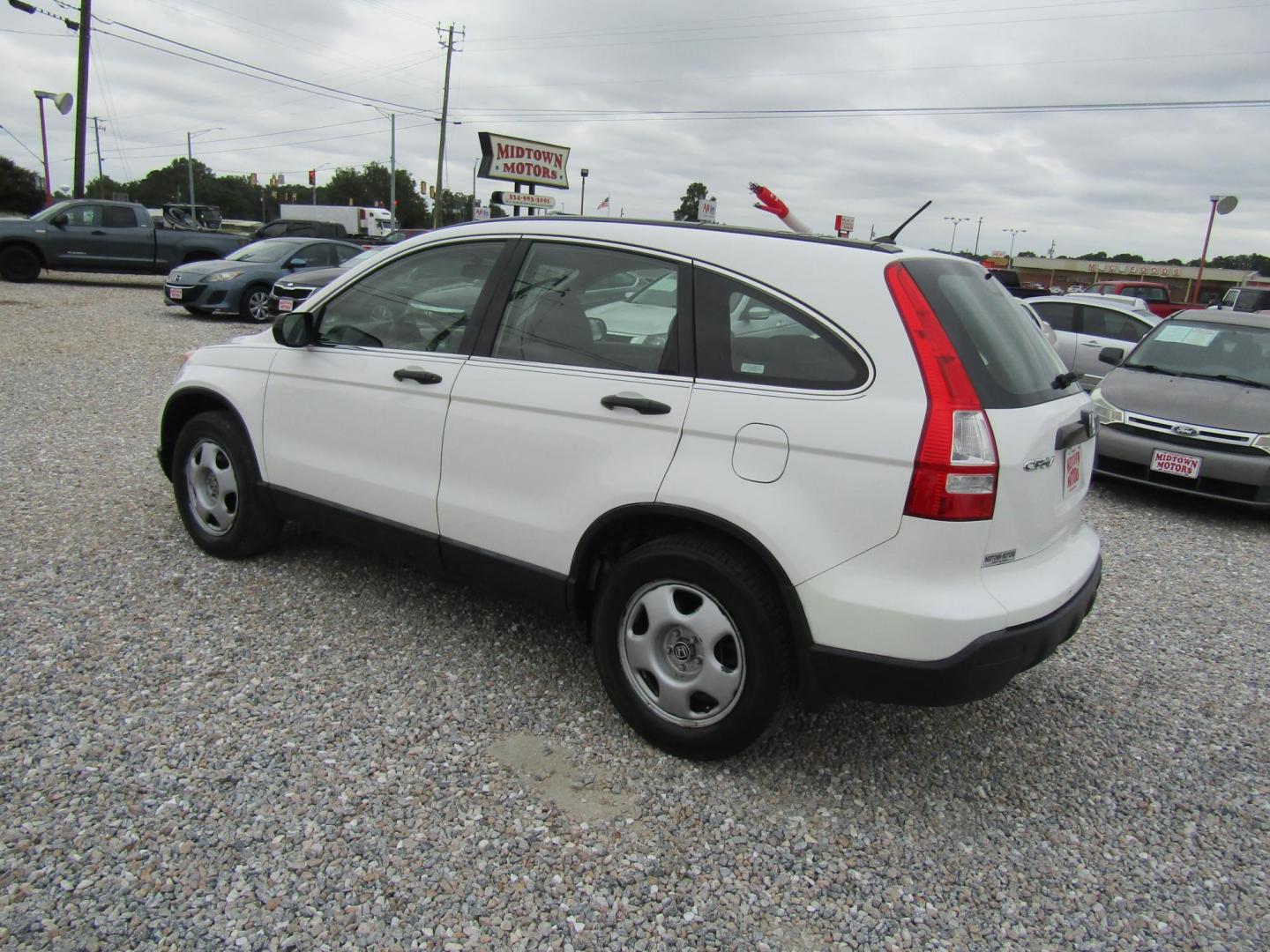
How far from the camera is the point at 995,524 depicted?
7.79 feet

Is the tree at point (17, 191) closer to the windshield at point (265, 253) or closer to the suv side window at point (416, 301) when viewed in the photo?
the windshield at point (265, 253)

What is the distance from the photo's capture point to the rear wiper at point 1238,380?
6.68 metres

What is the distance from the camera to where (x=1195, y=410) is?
651 centimetres

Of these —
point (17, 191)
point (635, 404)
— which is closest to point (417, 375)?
point (635, 404)

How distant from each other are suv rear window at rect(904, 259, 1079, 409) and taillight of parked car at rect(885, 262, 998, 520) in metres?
0.09

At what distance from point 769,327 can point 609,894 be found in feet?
5.55

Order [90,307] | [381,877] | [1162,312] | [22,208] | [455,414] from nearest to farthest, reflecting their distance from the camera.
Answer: [381,877], [455,414], [90,307], [1162,312], [22,208]

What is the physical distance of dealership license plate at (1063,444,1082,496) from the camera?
A: 2.71 meters

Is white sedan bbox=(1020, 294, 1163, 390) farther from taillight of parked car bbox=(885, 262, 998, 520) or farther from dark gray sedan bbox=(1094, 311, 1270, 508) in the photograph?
taillight of parked car bbox=(885, 262, 998, 520)

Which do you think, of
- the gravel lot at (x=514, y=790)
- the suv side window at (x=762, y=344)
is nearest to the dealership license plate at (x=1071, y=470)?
the suv side window at (x=762, y=344)

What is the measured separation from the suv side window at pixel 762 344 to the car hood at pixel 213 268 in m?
13.2

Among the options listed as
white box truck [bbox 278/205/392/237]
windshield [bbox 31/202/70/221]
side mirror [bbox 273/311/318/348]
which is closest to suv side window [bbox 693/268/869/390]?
side mirror [bbox 273/311/318/348]

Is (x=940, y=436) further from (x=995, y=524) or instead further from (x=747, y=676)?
(x=747, y=676)

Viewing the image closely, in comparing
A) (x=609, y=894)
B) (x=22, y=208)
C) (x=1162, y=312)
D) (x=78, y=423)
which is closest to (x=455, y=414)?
(x=609, y=894)
